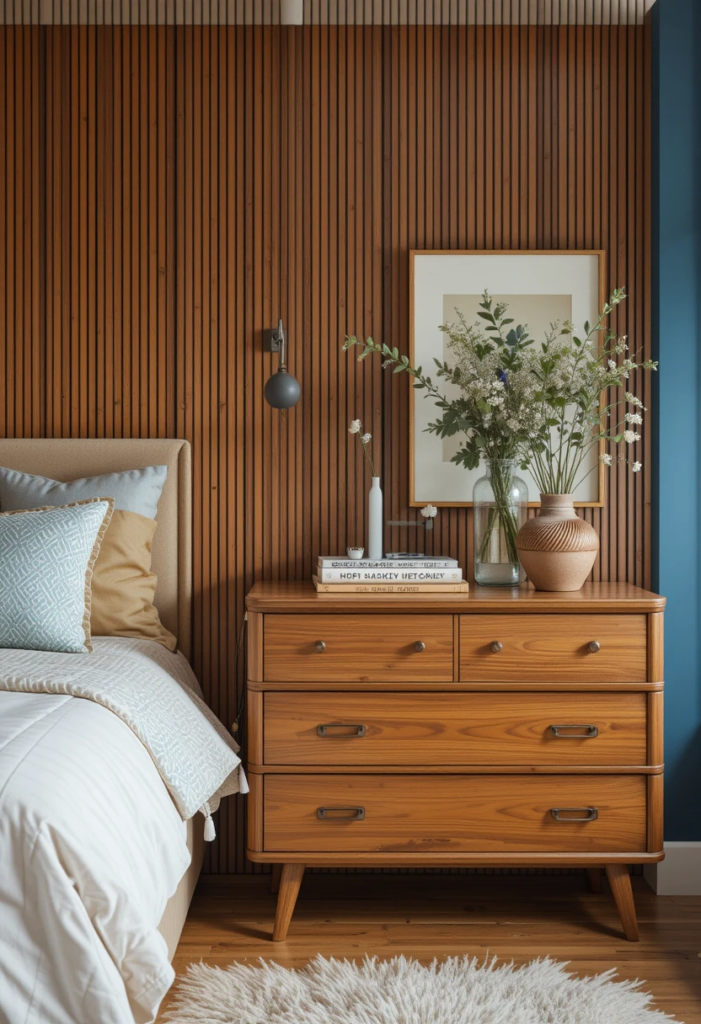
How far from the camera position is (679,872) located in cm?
248

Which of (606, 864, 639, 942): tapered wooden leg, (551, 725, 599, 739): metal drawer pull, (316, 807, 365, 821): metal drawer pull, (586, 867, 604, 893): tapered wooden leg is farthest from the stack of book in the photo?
(586, 867, 604, 893): tapered wooden leg

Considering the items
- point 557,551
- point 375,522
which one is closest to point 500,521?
point 557,551

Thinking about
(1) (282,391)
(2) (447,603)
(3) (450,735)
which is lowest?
(3) (450,735)

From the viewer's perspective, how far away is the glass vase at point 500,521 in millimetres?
2436

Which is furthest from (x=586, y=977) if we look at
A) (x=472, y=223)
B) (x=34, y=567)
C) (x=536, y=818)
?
(x=472, y=223)

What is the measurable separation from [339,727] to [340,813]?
0.22m

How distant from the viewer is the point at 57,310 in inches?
104

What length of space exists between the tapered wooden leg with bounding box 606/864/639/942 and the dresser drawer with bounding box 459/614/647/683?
1.67ft

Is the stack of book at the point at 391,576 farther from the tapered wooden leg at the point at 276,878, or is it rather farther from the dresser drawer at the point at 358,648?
the tapered wooden leg at the point at 276,878

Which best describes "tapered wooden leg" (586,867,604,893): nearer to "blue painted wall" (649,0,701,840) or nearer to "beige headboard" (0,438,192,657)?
"blue painted wall" (649,0,701,840)

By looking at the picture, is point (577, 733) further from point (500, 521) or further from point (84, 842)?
point (84, 842)

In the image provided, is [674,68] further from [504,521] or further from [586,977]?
[586,977]

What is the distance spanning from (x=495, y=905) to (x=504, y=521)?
110 centimetres

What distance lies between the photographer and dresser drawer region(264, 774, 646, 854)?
2162 millimetres
